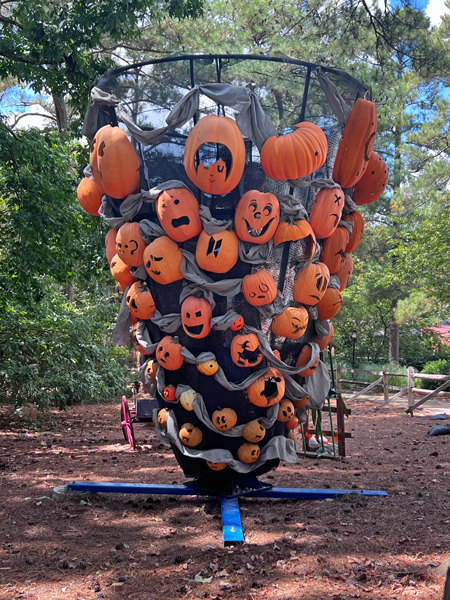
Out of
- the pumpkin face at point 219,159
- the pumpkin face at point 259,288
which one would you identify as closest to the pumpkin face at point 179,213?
the pumpkin face at point 219,159

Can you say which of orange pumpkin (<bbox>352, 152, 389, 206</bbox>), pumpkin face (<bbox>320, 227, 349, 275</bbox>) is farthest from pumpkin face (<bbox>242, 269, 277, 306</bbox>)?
orange pumpkin (<bbox>352, 152, 389, 206</bbox>)

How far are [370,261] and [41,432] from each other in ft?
58.7

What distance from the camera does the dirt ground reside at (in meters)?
3.02

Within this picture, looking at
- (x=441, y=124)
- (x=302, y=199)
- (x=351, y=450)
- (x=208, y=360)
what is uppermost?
(x=441, y=124)

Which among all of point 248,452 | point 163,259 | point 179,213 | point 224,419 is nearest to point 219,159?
point 179,213

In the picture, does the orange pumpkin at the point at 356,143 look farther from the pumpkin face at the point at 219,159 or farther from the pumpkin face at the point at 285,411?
the pumpkin face at the point at 285,411

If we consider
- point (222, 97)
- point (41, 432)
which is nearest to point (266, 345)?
point (222, 97)

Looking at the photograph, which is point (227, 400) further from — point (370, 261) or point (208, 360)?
point (370, 261)

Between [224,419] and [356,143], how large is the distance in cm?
235

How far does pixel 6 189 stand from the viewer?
7336mm

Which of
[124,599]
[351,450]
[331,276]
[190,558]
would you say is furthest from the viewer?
[351,450]

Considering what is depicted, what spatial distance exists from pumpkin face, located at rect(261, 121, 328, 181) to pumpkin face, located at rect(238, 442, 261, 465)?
6.70 feet

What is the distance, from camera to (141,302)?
4027 mm

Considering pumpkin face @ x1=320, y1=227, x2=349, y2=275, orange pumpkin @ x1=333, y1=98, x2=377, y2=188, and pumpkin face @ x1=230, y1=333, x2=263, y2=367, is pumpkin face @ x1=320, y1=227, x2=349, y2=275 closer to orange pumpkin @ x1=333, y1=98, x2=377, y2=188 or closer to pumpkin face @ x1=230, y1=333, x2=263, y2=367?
orange pumpkin @ x1=333, y1=98, x2=377, y2=188
